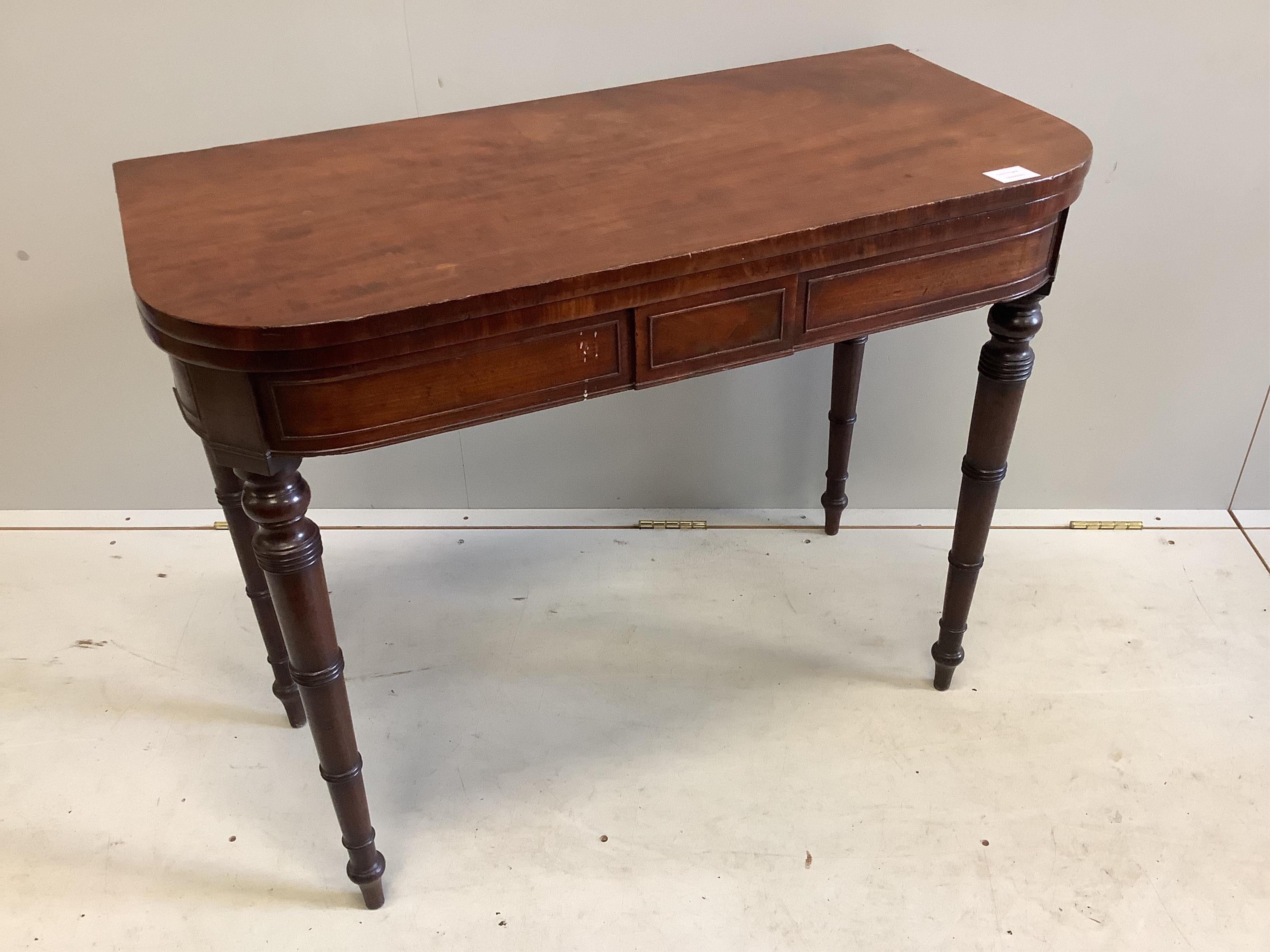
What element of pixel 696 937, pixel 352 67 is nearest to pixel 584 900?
pixel 696 937

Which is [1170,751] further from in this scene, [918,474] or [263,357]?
[263,357]

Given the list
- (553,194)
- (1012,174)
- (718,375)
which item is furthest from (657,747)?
(1012,174)

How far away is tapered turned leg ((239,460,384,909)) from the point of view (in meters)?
1.27

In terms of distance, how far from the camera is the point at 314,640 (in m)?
1.38

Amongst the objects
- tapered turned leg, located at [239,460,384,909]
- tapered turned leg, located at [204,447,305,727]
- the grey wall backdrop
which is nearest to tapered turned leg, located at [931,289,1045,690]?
the grey wall backdrop

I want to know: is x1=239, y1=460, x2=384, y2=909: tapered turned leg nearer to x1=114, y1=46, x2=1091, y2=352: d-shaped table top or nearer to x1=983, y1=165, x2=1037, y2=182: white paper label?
x1=114, y1=46, x2=1091, y2=352: d-shaped table top

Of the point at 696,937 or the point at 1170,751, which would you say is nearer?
the point at 696,937

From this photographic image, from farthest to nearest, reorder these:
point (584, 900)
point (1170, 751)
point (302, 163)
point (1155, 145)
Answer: point (1155, 145)
point (1170, 751)
point (584, 900)
point (302, 163)

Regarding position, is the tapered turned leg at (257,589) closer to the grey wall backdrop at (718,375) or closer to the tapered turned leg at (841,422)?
the grey wall backdrop at (718,375)

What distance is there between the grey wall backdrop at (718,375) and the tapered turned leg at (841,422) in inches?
3.8

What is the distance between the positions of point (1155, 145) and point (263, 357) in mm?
1707

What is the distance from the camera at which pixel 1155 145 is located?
6.63 ft

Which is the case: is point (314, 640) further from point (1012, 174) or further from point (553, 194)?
point (1012, 174)

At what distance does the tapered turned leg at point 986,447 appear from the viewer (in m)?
1.61
